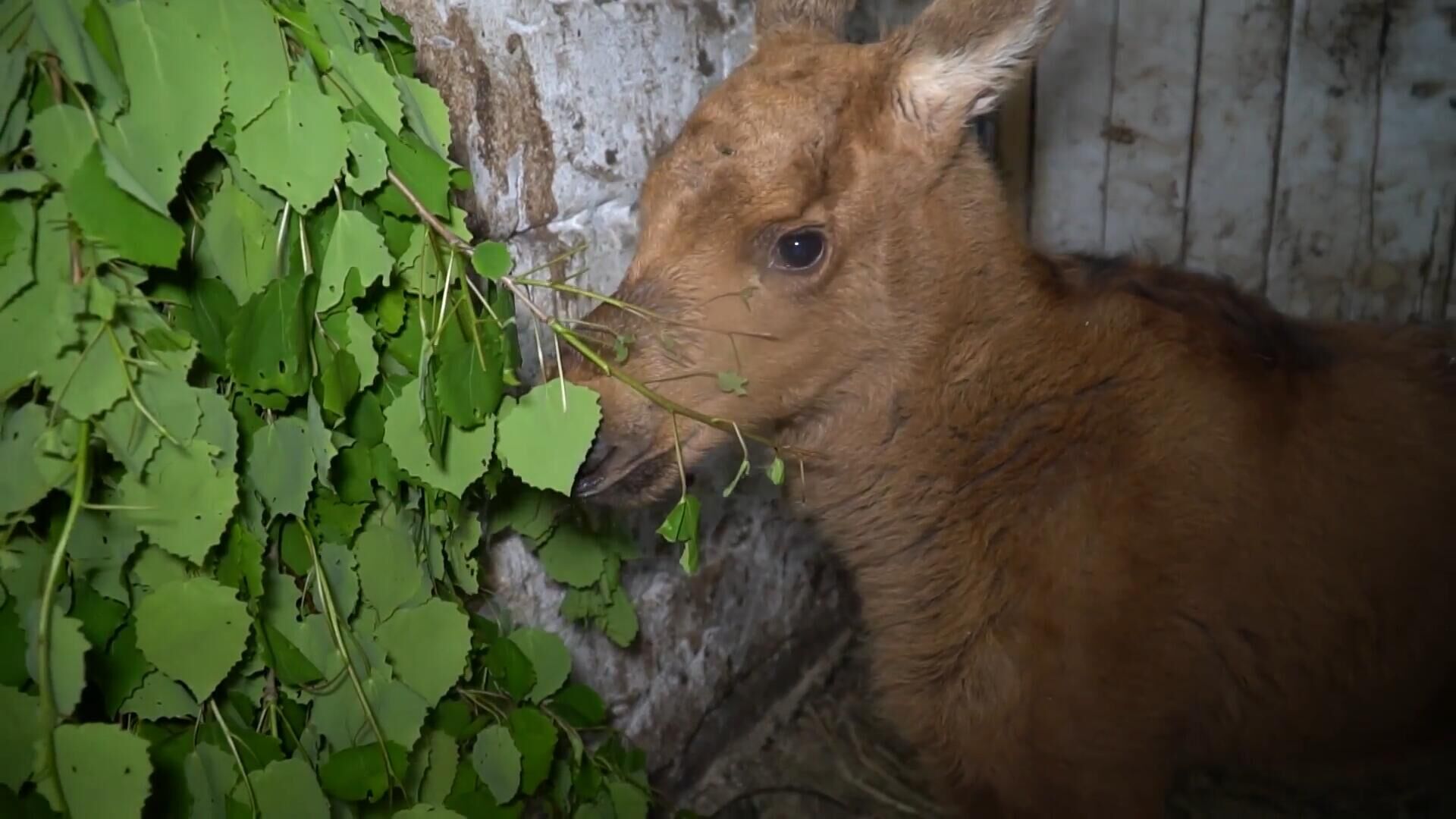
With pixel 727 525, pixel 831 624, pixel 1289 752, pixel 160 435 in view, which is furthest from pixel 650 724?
pixel 160 435

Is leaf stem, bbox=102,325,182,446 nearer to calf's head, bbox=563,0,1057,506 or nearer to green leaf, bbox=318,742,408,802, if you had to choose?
green leaf, bbox=318,742,408,802

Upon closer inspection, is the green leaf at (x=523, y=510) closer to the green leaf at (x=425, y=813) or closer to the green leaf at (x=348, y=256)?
the green leaf at (x=425, y=813)

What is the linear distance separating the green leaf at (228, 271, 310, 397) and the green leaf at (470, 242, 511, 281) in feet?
0.80

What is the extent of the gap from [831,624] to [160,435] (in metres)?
2.53

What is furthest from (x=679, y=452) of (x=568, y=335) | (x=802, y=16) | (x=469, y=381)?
(x=802, y=16)

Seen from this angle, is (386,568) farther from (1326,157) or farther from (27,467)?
(1326,157)

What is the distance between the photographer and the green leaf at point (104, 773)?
1.43m

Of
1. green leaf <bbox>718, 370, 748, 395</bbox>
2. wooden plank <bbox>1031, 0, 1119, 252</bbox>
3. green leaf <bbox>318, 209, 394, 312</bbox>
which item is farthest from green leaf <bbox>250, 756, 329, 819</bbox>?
wooden plank <bbox>1031, 0, 1119, 252</bbox>

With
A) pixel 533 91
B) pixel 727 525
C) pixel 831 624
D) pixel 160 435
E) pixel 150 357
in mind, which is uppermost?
pixel 533 91

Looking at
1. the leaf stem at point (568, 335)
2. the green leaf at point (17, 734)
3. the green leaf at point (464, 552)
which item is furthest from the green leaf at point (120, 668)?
the leaf stem at point (568, 335)

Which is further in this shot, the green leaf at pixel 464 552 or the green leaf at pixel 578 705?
the green leaf at pixel 578 705

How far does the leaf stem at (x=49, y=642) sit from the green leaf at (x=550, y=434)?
1.82ft

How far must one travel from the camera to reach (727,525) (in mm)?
3203

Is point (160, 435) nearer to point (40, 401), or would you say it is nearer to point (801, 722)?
point (40, 401)
